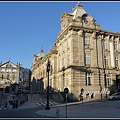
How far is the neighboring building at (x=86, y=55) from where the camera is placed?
120 ft

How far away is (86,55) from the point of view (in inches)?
1527

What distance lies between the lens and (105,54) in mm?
40875

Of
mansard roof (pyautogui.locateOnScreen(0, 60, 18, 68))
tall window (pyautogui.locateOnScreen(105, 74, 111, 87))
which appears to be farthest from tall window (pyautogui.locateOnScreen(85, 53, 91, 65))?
mansard roof (pyautogui.locateOnScreen(0, 60, 18, 68))

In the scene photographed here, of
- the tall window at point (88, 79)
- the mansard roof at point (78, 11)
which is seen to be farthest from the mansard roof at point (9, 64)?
the tall window at point (88, 79)

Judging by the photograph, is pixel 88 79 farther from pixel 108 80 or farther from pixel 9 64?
pixel 9 64

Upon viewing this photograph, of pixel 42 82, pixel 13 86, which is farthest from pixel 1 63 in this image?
pixel 42 82

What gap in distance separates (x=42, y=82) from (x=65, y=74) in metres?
21.8

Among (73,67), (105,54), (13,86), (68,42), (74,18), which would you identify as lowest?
(13,86)

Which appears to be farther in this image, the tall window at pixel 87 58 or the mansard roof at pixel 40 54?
the mansard roof at pixel 40 54

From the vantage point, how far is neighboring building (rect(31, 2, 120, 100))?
36719 millimetres

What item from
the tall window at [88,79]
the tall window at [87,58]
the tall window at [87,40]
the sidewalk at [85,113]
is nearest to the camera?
the sidewalk at [85,113]

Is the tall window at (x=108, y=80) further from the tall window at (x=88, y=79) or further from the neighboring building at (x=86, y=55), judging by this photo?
the tall window at (x=88, y=79)

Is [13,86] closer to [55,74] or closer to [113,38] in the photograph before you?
[55,74]

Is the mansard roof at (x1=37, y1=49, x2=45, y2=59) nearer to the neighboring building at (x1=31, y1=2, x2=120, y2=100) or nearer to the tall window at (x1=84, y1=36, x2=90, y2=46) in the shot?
the neighboring building at (x1=31, y1=2, x2=120, y2=100)
